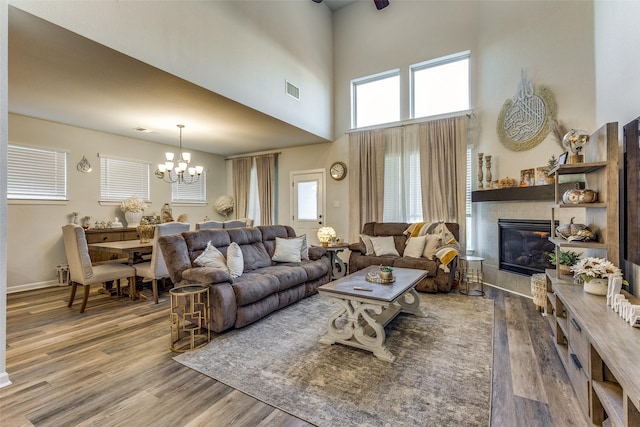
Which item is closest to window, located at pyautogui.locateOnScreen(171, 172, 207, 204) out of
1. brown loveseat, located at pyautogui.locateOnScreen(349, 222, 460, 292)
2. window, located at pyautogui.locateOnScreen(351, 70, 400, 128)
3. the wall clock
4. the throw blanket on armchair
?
the wall clock

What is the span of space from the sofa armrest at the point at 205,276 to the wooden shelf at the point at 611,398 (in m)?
2.67

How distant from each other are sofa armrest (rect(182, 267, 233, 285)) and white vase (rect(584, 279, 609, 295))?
115 inches

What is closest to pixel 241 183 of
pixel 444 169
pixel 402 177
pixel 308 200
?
pixel 308 200

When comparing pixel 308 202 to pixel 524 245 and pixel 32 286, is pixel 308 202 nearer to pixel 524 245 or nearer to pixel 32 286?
pixel 524 245

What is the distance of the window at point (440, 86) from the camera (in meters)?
4.95

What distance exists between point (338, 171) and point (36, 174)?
4.92m

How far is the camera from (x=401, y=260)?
14.2 feet

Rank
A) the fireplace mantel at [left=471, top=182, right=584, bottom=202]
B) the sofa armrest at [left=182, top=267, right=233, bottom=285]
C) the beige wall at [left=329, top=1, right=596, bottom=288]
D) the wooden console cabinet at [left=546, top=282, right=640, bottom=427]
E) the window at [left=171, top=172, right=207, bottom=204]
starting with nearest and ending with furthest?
the wooden console cabinet at [left=546, top=282, right=640, bottom=427]
the sofa armrest at [left=182, top=267, right=233, bottom=285]
the fireplace mantel at [left=471, top=182, right=584, bottom=202]
the beige wall at [left=329, top=1, right=596, bottom=288]
the window at [left=171, top=172, right=207, bottom=204]

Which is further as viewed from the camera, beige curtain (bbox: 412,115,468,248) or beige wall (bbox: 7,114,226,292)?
beige curtain (bbox: 412,115,468,248)

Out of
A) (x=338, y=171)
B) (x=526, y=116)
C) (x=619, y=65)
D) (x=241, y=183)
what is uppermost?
(x=526, y=116)

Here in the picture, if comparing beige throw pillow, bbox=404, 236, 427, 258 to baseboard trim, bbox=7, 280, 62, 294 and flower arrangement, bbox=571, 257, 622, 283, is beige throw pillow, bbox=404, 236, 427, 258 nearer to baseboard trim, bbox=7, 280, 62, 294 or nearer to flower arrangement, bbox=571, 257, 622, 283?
flower arrangement, bbox=571, 257, 622, 283

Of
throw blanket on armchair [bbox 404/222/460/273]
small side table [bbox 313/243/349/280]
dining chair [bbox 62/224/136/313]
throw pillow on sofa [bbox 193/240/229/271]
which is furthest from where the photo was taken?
small side table [bbox 313/243/349/280]

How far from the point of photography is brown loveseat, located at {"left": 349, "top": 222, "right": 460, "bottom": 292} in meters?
4.09

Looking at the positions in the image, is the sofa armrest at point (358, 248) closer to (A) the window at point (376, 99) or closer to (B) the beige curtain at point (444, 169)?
(B) the beige curtain at point (444, 169)
